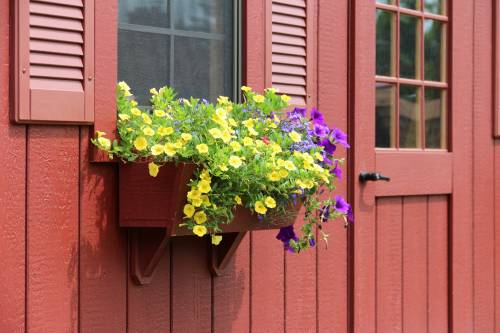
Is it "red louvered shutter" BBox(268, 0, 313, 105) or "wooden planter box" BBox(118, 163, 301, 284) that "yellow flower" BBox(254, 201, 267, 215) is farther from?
"red louvered shutter" BBox(268, 0, 313, 105)

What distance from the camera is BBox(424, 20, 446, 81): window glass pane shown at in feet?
13.3

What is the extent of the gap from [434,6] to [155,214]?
80.1 inches

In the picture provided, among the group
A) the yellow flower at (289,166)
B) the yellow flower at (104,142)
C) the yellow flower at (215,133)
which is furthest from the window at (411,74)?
the yellow flower at (104,142)

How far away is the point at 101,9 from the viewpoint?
267cm

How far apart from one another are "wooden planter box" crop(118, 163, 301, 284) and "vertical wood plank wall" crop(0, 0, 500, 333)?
0.05m

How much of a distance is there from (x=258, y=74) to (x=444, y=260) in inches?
59.0

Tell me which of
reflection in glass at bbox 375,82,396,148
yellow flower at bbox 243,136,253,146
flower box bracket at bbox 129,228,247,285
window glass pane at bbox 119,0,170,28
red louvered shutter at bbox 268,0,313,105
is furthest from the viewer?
reflection in glass at bbox 375,82,396,148

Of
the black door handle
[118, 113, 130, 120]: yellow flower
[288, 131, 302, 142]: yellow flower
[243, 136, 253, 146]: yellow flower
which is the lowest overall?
the black door handle

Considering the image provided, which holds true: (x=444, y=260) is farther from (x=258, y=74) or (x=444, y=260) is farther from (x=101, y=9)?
(x=101, y=9)

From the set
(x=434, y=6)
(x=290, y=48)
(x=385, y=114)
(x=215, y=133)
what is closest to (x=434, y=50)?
(x=434, y=6)

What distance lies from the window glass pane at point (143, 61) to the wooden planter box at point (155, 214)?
12.6 inches

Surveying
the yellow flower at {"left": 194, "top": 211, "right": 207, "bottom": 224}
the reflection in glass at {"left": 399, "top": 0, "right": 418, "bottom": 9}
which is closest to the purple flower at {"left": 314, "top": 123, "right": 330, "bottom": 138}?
the yellow flower at {"left": 194, "top": 211, "right": 207, "bottom": 224}

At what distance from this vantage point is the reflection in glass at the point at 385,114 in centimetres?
378

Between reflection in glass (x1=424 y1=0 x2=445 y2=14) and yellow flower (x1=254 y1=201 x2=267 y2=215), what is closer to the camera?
yellow flower (x1=254 y1=201 x2=267 y2=215)
